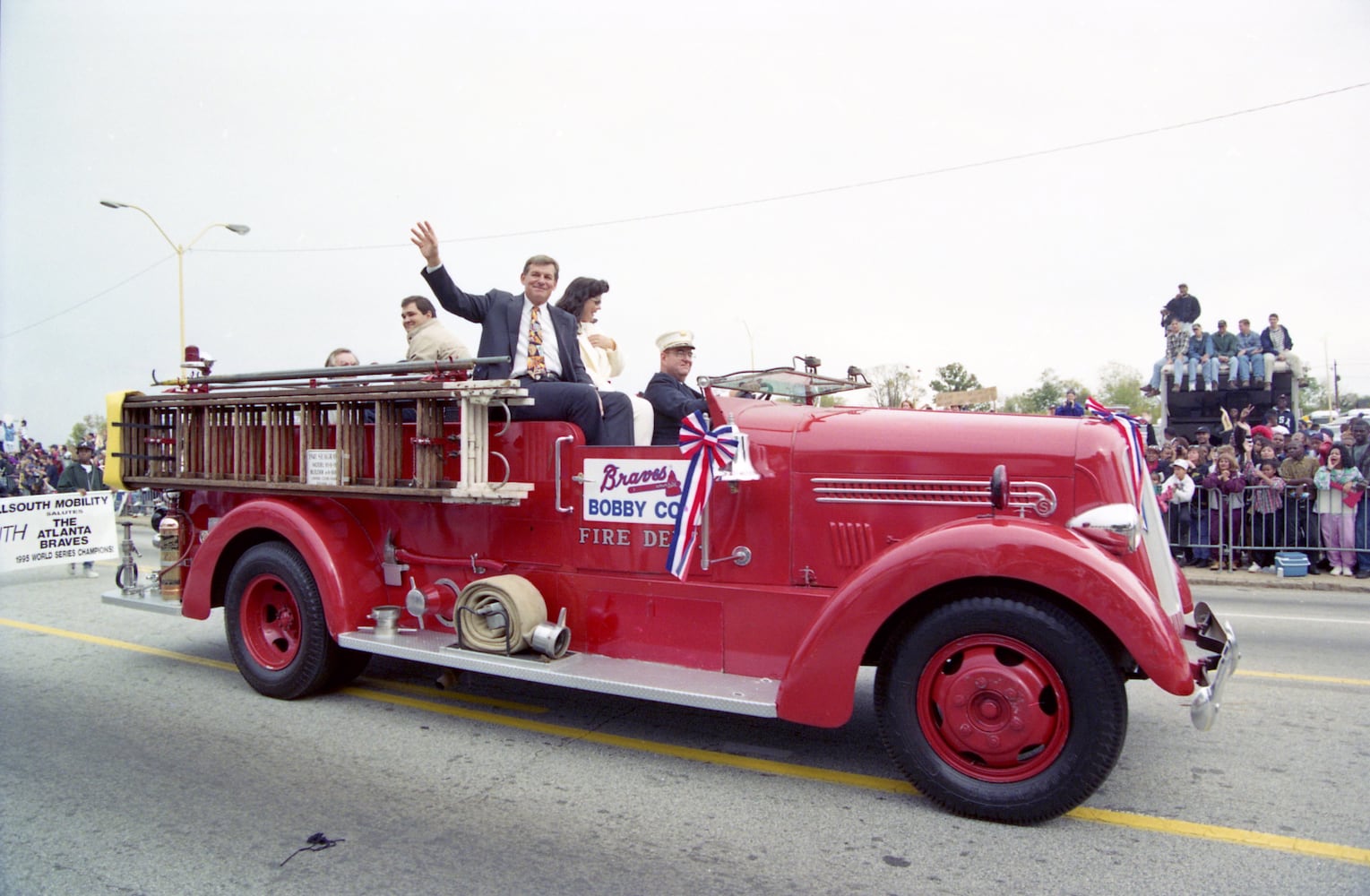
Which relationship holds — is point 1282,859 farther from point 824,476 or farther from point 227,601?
point 227,601

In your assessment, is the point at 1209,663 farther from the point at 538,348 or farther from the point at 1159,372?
the point at 1159,372

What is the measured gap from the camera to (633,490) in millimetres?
4180

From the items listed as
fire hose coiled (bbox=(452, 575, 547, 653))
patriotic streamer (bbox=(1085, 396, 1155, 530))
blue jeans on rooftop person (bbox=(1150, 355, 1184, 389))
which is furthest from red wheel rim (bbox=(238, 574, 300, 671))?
blue jeans on rooftop person (bbox=(1150, 355, 1184, 389))

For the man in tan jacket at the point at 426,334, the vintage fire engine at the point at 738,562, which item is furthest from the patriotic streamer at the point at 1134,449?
the man in tan jacket at the point at 426,334

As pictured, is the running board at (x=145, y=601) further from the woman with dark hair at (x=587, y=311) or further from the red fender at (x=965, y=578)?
the red fender at (x=965, y=578)

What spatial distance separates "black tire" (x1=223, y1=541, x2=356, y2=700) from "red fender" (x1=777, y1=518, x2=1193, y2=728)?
2721 mm

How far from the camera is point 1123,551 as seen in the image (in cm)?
344

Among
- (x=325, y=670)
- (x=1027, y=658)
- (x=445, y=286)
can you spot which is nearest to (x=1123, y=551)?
(x=1027, y=658)

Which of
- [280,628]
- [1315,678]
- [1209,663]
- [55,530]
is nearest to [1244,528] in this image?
[1315,678]

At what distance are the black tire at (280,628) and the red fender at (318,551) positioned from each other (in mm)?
118

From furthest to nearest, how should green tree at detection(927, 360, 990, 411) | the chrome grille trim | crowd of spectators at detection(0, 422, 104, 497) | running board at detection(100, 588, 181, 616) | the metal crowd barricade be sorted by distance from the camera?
green tree at detection(927, 360, 990, 411) < crowd of spectators at detection(0, 422, 104, 497) < the metal crowd barricade < running board at detection(100, 588, 181, 616) < the chrome grille trim

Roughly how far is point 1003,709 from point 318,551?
351 centimetres

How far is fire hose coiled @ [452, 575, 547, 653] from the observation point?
4168 mm

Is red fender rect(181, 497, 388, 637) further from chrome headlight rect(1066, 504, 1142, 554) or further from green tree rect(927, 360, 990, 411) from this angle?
green tree rect(927, 360, 990, 411)
